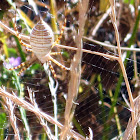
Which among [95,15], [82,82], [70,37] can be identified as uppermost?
[95,15]

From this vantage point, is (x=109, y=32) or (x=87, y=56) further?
(x=109, y=32)

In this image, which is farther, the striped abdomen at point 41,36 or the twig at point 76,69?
the striped abdomen at point 41,36

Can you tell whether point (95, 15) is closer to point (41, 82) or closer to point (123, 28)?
point (123, 28)

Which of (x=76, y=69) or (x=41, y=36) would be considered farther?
(x=41, y=36)

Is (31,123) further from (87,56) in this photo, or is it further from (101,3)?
(101,3)

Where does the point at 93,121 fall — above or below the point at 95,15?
below

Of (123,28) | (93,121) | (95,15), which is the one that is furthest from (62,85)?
(123,28)

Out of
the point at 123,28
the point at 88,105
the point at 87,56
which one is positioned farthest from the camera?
the point at 123,28

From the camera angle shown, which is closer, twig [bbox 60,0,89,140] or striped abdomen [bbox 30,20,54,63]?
twig [bbox 60,0,89,140]

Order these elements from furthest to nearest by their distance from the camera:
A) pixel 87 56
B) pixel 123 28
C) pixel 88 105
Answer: pixel 123 28 → pixel 88 105 → pixel 87 56
